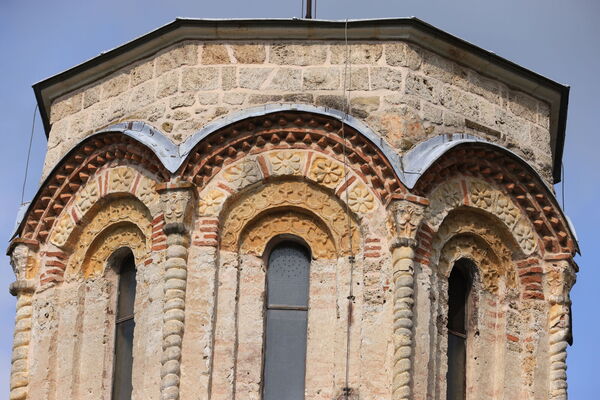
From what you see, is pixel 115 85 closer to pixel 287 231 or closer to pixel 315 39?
pixel 315 39

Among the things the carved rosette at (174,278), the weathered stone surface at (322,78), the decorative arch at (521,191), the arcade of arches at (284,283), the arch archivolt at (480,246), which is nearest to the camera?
the carved rosette at (174,278)

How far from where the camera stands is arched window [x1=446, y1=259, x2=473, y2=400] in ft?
90.4

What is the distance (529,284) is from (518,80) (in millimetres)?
2366

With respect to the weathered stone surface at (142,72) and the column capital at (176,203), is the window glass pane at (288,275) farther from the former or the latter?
the weathered stone surface at (142,72)

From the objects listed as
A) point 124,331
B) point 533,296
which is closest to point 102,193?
point 124,331

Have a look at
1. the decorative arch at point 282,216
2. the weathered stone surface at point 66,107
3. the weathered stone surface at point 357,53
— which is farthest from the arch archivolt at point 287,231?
the weathered stone surface at point 66,107

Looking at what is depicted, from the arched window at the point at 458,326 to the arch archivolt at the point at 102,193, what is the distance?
3.38 meters

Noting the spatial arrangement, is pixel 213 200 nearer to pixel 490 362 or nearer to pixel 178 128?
pixel 178 128

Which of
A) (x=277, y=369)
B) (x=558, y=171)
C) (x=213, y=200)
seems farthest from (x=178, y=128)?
(x=558, y=171)

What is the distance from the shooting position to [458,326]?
27.9 metres

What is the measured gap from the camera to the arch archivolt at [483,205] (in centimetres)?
2759

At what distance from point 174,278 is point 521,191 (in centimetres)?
417

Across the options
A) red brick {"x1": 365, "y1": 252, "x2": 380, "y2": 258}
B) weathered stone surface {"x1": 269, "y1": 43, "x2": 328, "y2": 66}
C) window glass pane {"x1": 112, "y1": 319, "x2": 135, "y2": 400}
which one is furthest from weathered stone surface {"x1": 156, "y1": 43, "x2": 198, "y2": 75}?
red brick {"x1": 365, "y1": 252, "x2": 380, "y2": 258}

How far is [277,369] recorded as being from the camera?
27.0m
